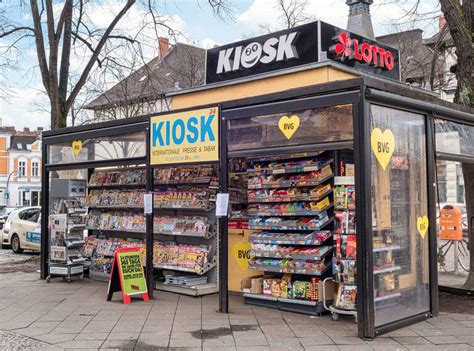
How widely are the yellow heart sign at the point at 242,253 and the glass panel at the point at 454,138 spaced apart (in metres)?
3.47

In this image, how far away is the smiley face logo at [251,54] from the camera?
33.7ft

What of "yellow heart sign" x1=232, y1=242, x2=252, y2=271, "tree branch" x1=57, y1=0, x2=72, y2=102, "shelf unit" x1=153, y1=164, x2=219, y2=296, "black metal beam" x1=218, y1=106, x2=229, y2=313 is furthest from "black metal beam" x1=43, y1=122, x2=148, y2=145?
"tree branch" x1=57, y1=0, x2=72, y2=102

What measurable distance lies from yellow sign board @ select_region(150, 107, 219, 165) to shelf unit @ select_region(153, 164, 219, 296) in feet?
1.55

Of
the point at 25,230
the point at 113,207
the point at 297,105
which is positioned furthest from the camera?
the point at 25,230

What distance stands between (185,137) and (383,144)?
3252 millimetres

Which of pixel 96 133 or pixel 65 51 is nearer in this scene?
pixel 96 133

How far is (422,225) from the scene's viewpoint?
745 cm

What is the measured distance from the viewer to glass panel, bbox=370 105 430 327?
264 inches

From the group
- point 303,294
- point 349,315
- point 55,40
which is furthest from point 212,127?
point 55,40

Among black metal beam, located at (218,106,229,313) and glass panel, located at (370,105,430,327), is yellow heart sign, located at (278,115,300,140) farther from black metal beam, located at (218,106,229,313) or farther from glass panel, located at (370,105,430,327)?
glass panel, located at (370,105,430,327)

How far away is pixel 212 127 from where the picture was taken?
8.23 m

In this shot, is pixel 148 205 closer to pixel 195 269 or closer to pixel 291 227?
pixel 195 269

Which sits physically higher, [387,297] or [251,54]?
[251,54]

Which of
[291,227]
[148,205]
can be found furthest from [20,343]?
[291,227]
